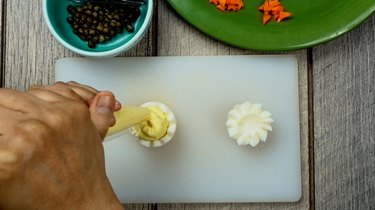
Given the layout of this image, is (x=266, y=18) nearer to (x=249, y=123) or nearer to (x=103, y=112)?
(x=249, y=123)

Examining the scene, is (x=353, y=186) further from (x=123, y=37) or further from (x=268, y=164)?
(x=123, y=37)

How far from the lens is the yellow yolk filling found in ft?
2.10

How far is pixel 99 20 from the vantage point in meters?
0.66

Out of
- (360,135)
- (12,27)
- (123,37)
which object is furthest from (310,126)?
(12,27)

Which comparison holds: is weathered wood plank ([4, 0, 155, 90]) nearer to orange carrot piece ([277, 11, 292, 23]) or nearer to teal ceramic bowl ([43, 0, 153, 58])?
teal ceramic bowl ([43, 0, 153, 58])

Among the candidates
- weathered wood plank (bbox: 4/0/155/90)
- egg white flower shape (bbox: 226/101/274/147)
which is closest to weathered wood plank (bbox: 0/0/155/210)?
weathered wood plank (bbox: 4/0/155/90)

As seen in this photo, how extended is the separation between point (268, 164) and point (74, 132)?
281 millimetres

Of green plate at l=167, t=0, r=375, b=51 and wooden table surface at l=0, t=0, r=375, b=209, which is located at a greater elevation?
green plate at l=167, t=0, r=375, b=51

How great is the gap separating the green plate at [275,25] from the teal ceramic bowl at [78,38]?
0.14ft

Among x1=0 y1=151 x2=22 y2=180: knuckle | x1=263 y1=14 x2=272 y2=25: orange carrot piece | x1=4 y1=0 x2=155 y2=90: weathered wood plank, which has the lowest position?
x1=0 y1=151 x2=22 y2=180: knuckle

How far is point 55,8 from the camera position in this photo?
666 mm

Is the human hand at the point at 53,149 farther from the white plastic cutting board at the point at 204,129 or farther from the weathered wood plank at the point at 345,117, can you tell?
the weathered wood plank at the point at 345,117

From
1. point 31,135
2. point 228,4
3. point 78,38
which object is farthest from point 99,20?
point 31,135

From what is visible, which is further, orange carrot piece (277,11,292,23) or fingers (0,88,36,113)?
orange carrot piece (277,11,292,23)
